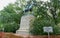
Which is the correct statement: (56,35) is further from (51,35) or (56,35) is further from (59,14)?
(59,14)

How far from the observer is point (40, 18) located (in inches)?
502

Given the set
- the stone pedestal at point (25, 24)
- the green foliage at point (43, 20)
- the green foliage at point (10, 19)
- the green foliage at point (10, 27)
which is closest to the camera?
the green foliage at point (43, 20)

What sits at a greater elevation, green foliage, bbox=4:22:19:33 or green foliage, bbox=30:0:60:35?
green foliage, bbox=30:0:60:35

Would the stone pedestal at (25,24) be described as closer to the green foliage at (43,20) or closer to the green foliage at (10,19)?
the green foliage at (43,20)

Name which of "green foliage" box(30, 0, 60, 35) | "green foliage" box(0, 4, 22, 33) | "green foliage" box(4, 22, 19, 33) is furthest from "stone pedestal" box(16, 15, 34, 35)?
"green foliage" box(0, 4, 22, 33)

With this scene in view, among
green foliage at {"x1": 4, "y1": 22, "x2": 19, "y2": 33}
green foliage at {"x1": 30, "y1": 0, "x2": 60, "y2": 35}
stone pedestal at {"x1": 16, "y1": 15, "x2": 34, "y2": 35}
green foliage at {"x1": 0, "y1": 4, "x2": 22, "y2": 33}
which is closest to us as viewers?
green foliage at {"x1": 30, "y1": 0, "x2": 60, "y2": 35}

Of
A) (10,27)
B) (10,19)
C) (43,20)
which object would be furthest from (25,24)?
(10,19)

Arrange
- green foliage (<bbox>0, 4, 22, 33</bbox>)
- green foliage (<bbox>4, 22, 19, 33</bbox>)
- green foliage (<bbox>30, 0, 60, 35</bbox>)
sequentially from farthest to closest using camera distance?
green foliage (<bbox>0, 4, 22, 33</bbox>) → green foliage (<bbox>4, 22, 19, 33</bbox>) → green foliage (<bbox>30, 0, 60, 35</bbox>)

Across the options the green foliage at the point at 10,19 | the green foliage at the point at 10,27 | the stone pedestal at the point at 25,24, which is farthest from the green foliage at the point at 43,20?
the green foliage at the point at 10,19

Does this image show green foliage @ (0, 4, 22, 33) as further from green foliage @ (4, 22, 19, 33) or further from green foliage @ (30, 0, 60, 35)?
green foliage @ (30, 0, 60, 35)

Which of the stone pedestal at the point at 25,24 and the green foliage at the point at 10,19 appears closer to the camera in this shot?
the stone pedestal at the point at 25,24

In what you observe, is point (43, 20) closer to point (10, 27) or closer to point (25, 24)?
point (25, 24)

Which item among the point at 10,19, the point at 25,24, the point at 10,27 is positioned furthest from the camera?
the point at 10,19

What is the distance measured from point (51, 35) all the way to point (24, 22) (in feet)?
11.5
